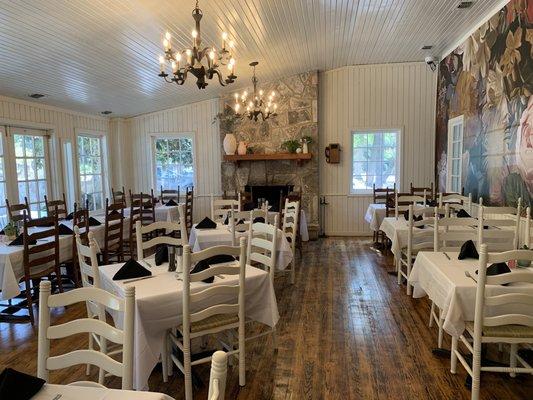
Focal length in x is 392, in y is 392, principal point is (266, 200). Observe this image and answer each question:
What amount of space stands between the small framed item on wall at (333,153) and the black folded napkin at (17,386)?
23.5ft

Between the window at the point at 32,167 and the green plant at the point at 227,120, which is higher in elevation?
the green plant at the point at 227,120

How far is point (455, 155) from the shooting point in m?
6.68

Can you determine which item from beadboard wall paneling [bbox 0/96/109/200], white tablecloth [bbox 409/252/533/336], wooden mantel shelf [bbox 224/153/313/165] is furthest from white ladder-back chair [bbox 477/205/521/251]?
beadboard wall paneling [bbox 0/96/109/200]

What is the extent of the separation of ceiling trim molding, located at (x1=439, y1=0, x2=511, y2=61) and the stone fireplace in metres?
2.38

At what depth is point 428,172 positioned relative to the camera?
7.98 meters

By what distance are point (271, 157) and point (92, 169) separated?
12.2 feet

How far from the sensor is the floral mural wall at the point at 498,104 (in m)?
4.25

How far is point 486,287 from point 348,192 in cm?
581

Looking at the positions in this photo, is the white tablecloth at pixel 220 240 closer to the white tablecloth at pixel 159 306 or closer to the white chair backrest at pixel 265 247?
the white chair backrest at pixel 265 247

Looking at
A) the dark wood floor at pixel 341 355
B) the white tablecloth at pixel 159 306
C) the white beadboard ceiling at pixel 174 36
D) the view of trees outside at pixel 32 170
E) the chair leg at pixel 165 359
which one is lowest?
the dark wood floor at pixel 341 355

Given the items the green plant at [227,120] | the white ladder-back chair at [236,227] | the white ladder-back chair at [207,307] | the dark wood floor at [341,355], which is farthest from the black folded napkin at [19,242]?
the green plant at [227,120]

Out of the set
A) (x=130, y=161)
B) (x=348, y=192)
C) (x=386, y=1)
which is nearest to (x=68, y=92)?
(x=130, y=161)

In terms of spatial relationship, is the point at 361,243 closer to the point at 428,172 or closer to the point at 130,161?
the point at 428,172

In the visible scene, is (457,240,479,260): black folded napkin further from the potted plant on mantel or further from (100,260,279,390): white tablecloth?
the potted plant on mantel
